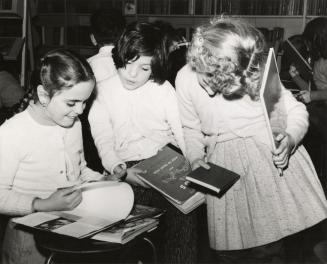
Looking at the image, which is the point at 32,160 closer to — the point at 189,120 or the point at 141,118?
the point at 141,118

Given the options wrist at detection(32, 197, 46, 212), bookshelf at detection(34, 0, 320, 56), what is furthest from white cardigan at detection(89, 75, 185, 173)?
bookshelf at detection(34, 0, 320, 56)

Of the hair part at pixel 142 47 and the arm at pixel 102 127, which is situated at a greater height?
the hair part at pixel 142 47

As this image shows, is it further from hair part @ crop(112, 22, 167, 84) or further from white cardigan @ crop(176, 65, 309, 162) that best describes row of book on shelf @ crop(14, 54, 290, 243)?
hair part @ crop(112, 22, 167, 84)

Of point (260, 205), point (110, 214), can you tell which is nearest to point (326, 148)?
point (260, 205)

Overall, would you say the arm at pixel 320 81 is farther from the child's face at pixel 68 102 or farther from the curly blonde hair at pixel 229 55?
the child's face at pixel 68 102

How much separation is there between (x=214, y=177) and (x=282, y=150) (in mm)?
254

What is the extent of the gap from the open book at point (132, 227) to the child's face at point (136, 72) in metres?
0.55

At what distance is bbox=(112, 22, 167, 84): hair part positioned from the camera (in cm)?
163

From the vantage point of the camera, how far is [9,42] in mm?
3830

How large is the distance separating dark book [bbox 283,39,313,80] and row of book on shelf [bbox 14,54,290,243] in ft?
4.79

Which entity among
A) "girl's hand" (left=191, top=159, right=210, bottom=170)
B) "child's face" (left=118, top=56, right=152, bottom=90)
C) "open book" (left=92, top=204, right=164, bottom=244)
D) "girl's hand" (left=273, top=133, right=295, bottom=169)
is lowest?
"open book" (left=92, top=204, right=164, bottom=244)

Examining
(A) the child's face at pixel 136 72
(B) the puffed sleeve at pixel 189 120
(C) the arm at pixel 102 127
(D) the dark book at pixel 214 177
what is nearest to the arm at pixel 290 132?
(D) the dark book at pixel 214 177

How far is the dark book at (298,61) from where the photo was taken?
286 centimetres

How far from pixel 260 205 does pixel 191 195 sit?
0.83ft
